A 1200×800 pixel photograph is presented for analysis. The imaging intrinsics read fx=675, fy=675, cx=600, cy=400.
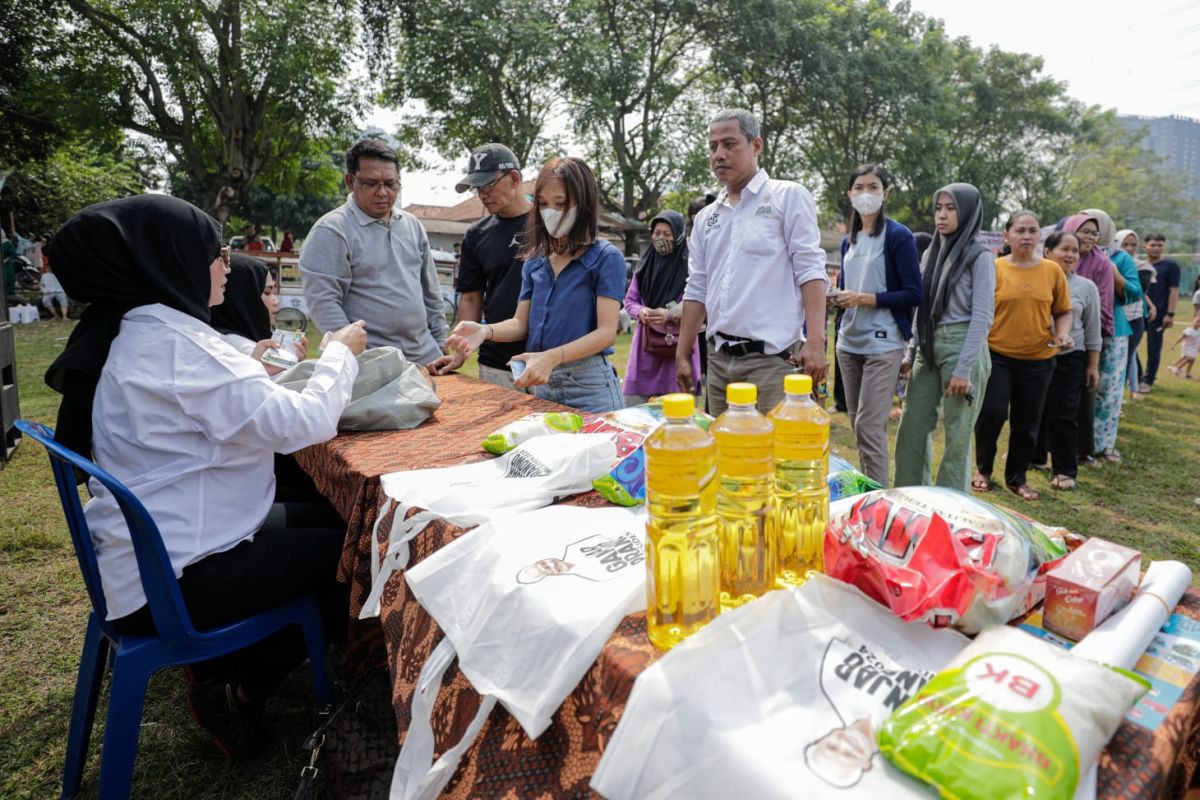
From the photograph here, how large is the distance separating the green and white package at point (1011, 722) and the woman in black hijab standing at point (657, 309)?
3312 mm

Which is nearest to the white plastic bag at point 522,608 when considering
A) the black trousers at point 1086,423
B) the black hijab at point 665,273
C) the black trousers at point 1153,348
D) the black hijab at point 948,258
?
the black hijab at point 948,258

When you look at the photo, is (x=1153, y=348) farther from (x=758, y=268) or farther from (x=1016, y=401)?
(x=758, y=268)

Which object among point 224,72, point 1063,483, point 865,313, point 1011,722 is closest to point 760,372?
point 865,313

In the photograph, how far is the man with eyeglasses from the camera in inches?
120

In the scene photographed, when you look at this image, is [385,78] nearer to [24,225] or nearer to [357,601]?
[24,225]

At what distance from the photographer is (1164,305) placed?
333 inches

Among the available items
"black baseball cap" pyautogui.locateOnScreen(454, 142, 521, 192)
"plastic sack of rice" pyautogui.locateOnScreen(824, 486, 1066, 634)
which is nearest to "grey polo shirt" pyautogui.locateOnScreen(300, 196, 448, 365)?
"black baseball cap" pyautogui.locateOnScreen(454, 142, 521, 192)

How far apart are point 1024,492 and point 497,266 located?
12.8 ft

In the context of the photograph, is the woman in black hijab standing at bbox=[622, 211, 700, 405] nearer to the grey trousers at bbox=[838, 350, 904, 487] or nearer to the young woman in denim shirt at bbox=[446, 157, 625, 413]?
the grey trousers at bbox=[838, 350, 904, 487]

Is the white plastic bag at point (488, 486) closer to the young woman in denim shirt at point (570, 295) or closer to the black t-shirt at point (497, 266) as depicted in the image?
the young woman in denim shirt at point (570, 295)

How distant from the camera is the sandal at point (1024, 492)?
4.60 meters

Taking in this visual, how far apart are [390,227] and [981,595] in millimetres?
3028

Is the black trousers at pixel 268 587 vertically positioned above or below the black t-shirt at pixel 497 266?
below

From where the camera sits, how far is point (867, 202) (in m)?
3.74
